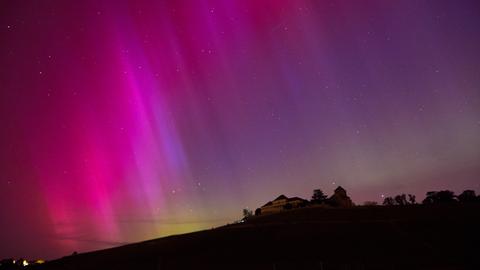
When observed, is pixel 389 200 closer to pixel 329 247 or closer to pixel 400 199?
pixel 400 199

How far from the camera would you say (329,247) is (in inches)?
1592

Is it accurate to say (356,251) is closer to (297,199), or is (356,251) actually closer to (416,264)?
(416,264)

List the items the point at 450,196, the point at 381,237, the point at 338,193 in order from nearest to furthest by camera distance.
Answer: the point at 381,237
the point at 450,196
the point at 338,193

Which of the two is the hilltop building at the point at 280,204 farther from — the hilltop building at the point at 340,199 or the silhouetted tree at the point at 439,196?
the silhouetted tree at the point at 439,196

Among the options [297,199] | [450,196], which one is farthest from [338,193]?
[450,196]

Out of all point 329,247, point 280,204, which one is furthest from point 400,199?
point 329,247

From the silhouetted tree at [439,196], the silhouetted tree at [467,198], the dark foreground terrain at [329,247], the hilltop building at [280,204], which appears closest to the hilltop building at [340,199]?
the hilltop building at [280,204]

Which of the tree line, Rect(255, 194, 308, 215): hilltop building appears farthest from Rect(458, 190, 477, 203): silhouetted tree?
Rect(255, 194, 308, 215): hilltop building

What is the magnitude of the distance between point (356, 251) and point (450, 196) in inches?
3254

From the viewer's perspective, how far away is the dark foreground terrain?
34156 millimetres

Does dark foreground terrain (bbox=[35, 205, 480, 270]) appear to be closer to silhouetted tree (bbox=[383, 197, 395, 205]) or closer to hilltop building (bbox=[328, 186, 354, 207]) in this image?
hilltop building (bbox=[328, 186, 354, 207])

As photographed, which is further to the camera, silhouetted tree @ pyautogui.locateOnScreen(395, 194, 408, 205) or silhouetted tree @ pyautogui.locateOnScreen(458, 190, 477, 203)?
silhouetted tree @ pyautogui.locateOnScreen(395, 194, 408, 205)

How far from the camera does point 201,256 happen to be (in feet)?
141

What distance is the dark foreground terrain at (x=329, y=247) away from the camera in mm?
34156
